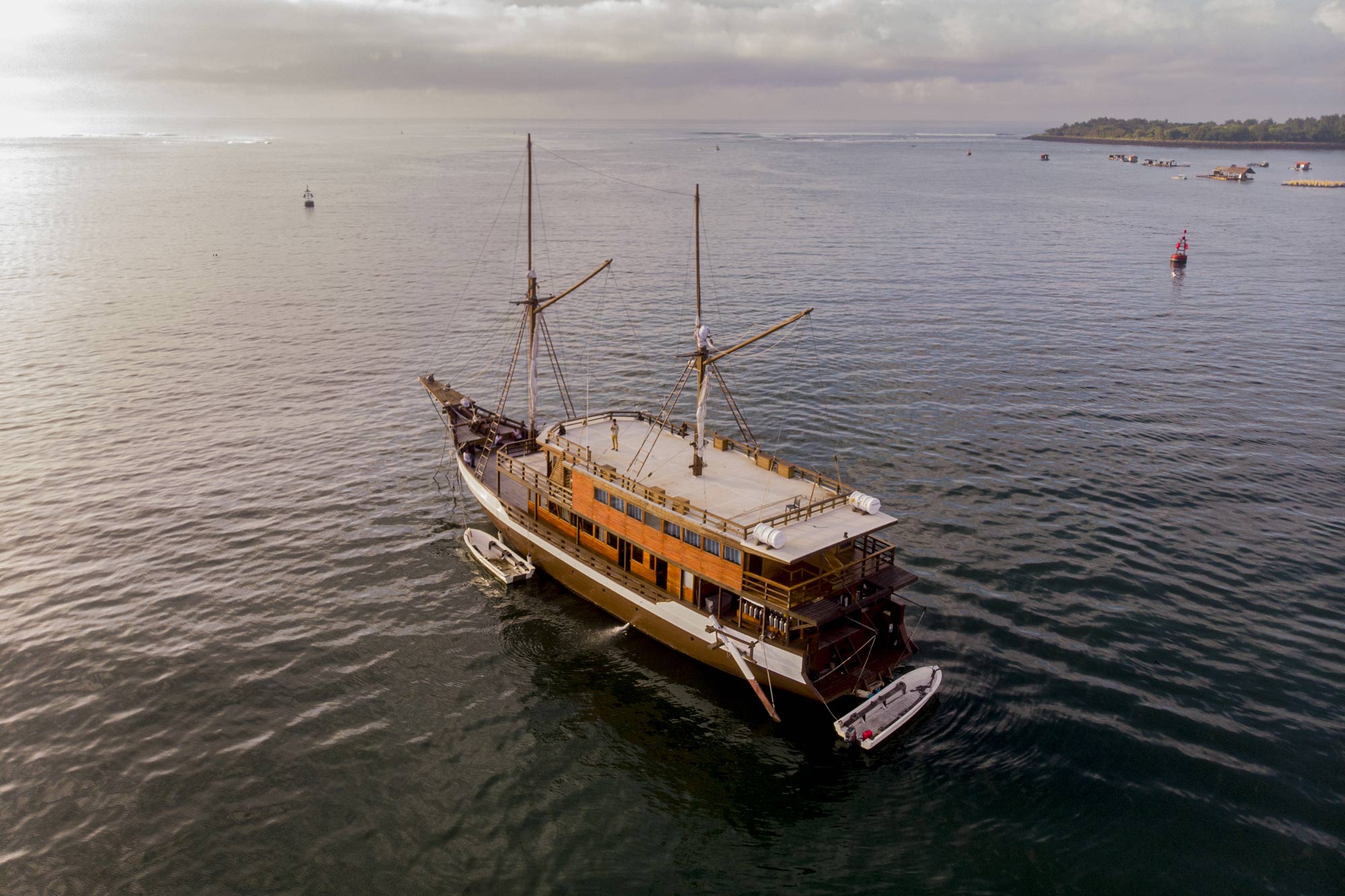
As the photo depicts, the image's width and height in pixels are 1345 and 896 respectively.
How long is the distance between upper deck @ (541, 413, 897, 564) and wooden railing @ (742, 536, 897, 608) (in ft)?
3.87

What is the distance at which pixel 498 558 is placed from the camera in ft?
136

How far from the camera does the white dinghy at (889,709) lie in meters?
28.4

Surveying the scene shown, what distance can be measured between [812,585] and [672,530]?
6.03m

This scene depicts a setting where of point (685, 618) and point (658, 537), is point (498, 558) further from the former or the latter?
point (685, 618)

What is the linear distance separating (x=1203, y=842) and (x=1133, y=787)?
8.05 feet

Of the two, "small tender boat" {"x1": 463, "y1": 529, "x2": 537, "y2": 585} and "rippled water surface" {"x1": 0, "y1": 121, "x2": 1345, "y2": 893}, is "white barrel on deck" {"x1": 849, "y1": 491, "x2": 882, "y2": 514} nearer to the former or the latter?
"rippled water surface" {"x1": 0, "y1": 121, "x2": 1345, "y2": 893}

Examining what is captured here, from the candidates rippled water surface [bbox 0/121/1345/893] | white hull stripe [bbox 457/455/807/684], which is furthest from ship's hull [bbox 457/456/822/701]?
rippled water surface [bbox 0/121/1345/893]

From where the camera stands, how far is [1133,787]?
26734 millimetres

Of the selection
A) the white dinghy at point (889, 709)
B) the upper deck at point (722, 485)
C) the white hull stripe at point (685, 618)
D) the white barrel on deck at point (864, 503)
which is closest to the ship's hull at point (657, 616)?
the white hull stripe at point (685, 618)

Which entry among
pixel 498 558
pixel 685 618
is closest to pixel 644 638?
pixel 685 618

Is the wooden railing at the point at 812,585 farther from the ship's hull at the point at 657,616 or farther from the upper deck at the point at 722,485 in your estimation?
the ship's hull at the point at 657,616

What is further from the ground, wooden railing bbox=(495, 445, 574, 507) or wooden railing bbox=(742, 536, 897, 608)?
wooden railing bbox=(495, 445, 574, 507)

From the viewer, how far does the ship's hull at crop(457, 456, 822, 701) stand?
100 ft

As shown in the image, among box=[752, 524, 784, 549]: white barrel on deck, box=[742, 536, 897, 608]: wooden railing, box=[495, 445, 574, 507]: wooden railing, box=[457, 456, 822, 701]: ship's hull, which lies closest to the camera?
box=[752, 524, 784, 549]: white barrel on deck
